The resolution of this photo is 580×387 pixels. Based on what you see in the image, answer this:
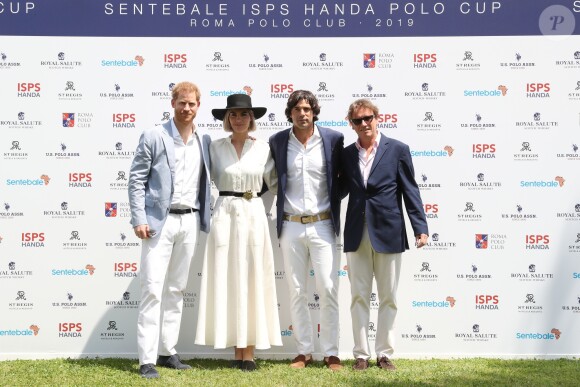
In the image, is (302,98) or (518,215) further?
(518,215)

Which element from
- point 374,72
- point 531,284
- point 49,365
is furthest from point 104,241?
point 531,284

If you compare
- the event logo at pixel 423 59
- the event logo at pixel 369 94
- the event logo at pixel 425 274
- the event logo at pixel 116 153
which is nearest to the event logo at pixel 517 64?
the event logo at pixel 423 59

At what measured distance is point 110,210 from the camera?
205 inches

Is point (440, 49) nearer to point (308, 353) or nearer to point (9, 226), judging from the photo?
point (308, 353)

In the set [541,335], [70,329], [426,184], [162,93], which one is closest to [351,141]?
[426,184]

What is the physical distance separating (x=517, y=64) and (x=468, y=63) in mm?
407

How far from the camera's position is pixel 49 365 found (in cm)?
486

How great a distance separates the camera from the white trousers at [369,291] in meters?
4.56

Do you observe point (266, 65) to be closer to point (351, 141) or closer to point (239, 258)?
point (351, 141)

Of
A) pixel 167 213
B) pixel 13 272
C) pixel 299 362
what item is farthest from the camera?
pixel 13 272

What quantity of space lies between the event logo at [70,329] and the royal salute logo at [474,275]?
319 centimetres

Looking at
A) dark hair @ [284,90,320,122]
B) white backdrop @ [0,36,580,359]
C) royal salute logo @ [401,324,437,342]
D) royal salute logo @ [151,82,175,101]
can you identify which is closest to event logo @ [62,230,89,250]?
white backdrop @ [0,36,580,359]

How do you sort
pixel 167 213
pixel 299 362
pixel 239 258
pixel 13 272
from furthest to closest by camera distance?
pixel 13 272, pixel 299 362, pixel 239 258, pixel 167 213

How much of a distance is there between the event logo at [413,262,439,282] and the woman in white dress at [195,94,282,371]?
1.31m
